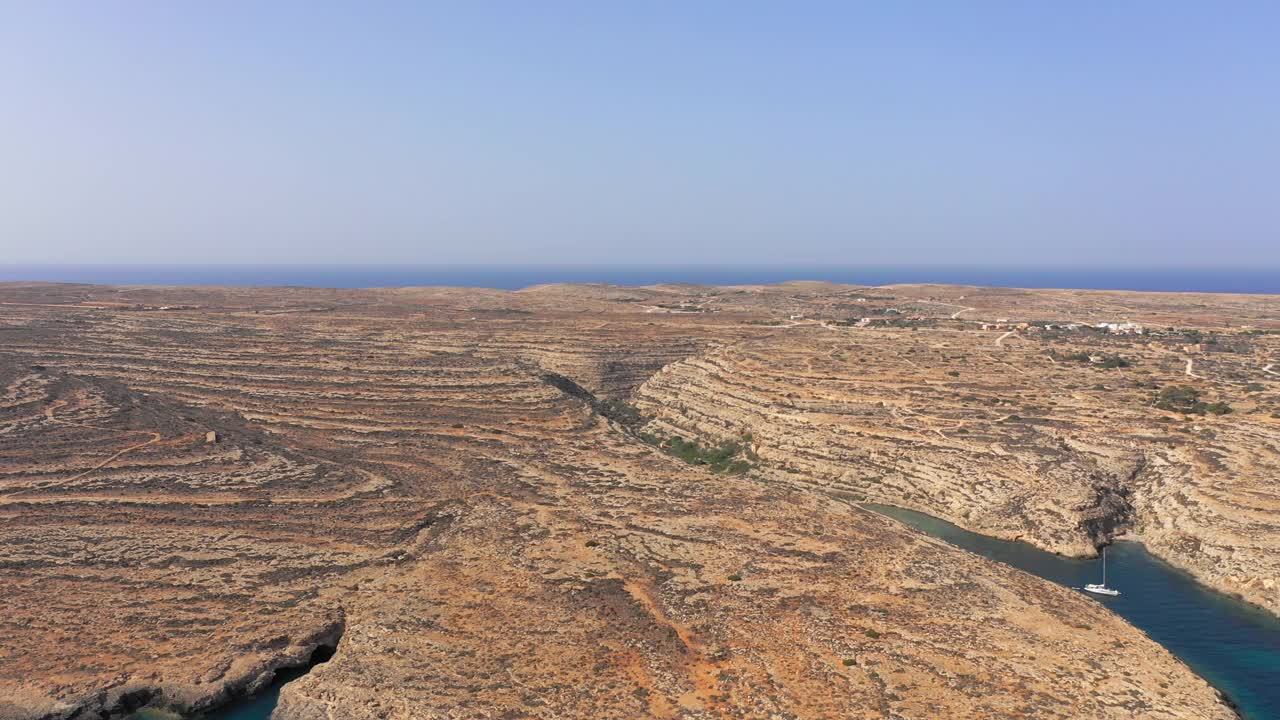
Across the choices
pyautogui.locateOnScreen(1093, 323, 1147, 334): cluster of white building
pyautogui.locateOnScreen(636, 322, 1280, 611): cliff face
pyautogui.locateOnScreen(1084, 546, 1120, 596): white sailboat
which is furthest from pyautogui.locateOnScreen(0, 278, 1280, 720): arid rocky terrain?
pyautogui.locateOnScreen(1093, 323, 1147, 334): cluster of white building

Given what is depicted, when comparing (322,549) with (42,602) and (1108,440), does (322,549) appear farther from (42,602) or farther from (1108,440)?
(1108,440)

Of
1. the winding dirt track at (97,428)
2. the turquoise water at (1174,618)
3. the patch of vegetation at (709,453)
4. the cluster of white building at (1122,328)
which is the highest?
the cluster of white building at (1122,328)

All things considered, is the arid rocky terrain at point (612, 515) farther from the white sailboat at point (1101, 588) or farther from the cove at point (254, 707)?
the white sailboat at point (1101, 588)

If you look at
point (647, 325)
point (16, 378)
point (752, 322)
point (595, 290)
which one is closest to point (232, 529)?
point (16, 378)

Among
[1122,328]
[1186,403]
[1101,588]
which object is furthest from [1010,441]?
[1122,328]

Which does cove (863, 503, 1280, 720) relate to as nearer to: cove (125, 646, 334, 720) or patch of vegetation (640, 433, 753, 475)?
patch of vegetation (640, 433, 753, 475)

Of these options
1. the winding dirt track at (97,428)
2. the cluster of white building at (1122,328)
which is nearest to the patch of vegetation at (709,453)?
the winding dirt track at (97,428)

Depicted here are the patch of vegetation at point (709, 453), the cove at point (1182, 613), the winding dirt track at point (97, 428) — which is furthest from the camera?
the patch of vegetation at point (709, 453)
